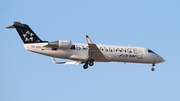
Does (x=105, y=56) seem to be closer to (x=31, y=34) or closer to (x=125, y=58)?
(x=125, y=58)

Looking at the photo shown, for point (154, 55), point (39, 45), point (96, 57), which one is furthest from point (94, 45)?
point (154, 55)

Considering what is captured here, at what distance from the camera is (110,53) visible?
4956cm

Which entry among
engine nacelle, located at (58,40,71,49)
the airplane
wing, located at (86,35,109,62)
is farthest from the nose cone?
engine nacelle, located at (58,40,71,49)

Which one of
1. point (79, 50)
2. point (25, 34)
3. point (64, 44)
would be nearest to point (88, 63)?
point (79, 50)

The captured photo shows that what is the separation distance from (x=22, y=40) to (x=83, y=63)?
7.33 metres

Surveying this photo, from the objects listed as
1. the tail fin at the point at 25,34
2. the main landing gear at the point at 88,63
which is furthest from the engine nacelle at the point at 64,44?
the main landing gear at the point at 88,63

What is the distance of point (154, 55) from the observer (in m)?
52.5

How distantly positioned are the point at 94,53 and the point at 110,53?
8.93ft

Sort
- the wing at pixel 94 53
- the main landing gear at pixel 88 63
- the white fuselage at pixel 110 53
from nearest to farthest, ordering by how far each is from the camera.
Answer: the wing at pixel 94 53 < the white fuselage at pixel 110 53 < the main landing gear at pixel 88 63

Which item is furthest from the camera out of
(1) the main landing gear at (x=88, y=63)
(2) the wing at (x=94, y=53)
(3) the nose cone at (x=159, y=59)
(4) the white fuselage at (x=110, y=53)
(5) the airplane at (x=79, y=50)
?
(3) the nose cone at (x=159, y=59)

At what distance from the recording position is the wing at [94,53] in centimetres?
4591

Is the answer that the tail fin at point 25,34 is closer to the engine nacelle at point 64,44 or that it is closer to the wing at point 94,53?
the engine nacelle at point 64,44

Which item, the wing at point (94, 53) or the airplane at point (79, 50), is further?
the airplane at point (79, 50)

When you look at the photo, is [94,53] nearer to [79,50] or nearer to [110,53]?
[79,50]
